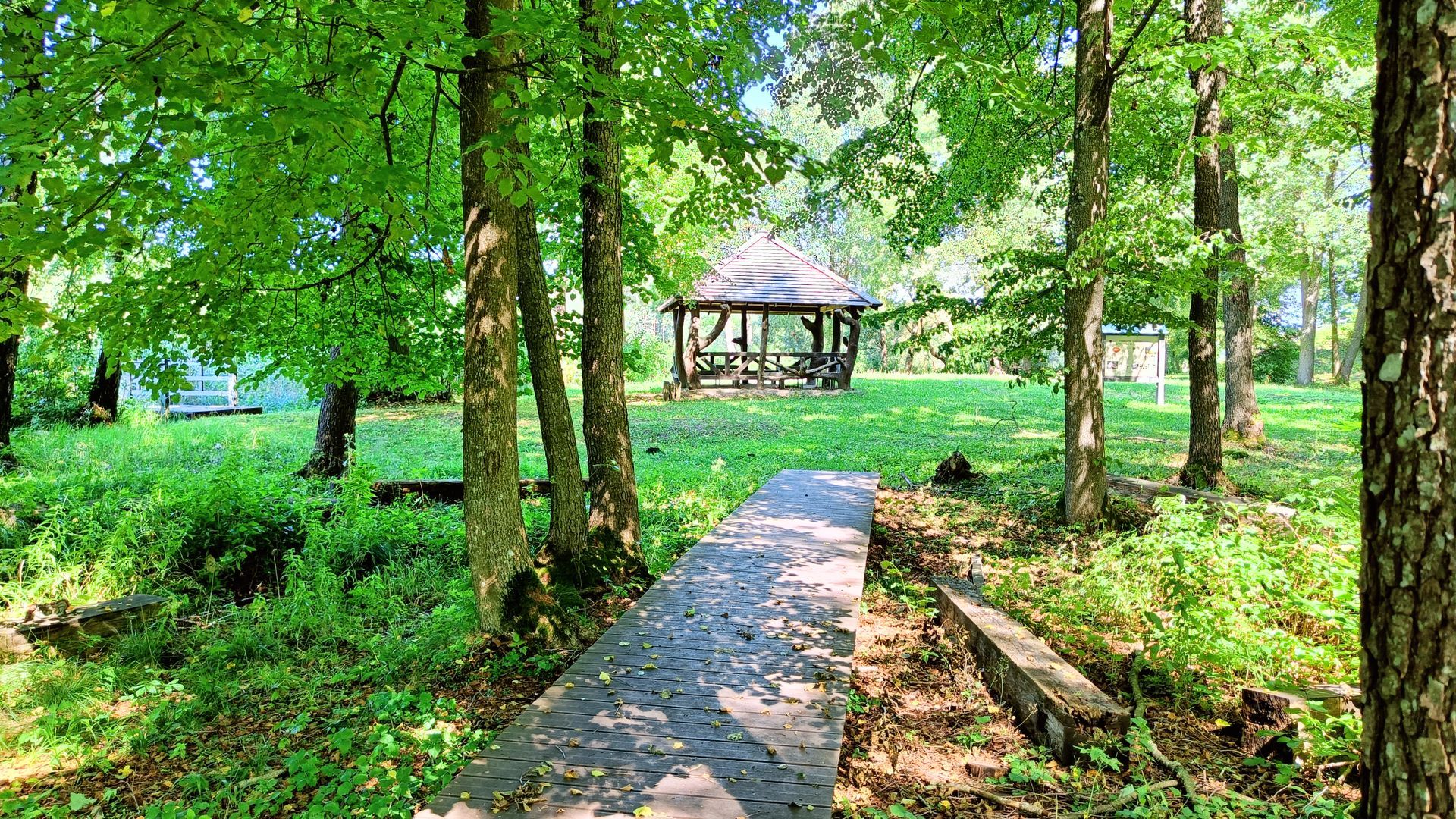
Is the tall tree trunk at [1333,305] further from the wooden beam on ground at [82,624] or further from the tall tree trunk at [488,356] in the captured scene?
the wooden beam on ground at [82,624]

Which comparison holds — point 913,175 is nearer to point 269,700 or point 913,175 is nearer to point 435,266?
point 435,266

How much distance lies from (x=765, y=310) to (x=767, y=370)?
2.16 meters

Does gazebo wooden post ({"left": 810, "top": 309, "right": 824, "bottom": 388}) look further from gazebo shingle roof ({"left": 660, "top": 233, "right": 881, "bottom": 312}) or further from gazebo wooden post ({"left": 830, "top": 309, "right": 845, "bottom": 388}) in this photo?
gazebo shingle roof ({"left": 660, "top": 233, "right": 881, "bottom": 312})

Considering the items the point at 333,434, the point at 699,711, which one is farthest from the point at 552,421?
the point at 333,434

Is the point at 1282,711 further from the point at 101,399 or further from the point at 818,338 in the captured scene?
the point at 818,338

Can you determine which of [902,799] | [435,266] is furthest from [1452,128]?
[435,266]

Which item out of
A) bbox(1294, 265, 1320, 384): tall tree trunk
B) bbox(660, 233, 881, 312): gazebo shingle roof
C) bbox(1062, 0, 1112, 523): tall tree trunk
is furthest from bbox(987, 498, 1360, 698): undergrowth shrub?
bbox(1294, 265, 1320, 384): tall tree trunk

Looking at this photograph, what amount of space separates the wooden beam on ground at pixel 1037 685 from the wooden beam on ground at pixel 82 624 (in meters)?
5.53

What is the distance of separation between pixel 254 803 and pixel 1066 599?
4839 mm

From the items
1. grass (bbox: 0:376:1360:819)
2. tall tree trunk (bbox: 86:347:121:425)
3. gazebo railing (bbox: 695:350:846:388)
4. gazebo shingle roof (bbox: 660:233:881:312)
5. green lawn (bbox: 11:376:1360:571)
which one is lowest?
grass (bbox: 0:376:1360:819)

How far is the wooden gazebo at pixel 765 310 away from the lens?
22.9m

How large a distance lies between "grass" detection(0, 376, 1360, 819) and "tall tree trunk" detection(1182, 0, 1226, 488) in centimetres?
60

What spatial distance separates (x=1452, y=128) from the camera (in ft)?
5.17

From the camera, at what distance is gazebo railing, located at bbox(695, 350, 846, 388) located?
2397cm
